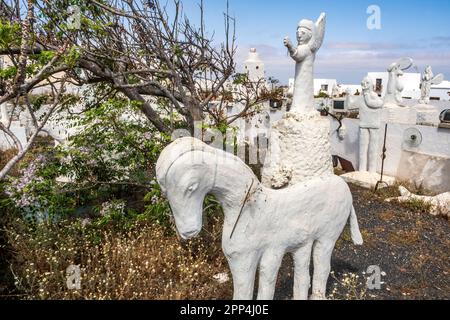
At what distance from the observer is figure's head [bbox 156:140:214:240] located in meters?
1.76

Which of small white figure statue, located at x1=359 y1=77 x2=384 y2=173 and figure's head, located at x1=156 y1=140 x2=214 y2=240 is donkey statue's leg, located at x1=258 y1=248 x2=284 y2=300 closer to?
figure's head, located at x1=156 y1=140 x2=214 y2=240

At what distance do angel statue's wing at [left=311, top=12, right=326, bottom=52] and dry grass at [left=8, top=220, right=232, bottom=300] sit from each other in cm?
235

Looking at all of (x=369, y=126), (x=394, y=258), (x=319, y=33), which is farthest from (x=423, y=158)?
(x=319, y=33)

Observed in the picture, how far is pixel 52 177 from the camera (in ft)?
14.0

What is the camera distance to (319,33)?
2701 mm

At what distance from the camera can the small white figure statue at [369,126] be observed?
7.75m

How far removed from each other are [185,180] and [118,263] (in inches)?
89.1

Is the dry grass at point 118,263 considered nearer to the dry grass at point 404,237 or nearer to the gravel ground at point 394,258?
the gravel ground at point 394,258

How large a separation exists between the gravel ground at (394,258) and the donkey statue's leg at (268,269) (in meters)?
1.07

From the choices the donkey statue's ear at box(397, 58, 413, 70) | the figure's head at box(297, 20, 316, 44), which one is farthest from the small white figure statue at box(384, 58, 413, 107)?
the figure's head at box(297, 20, 316, 44)

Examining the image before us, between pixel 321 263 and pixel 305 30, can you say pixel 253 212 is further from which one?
pixel 305 30
